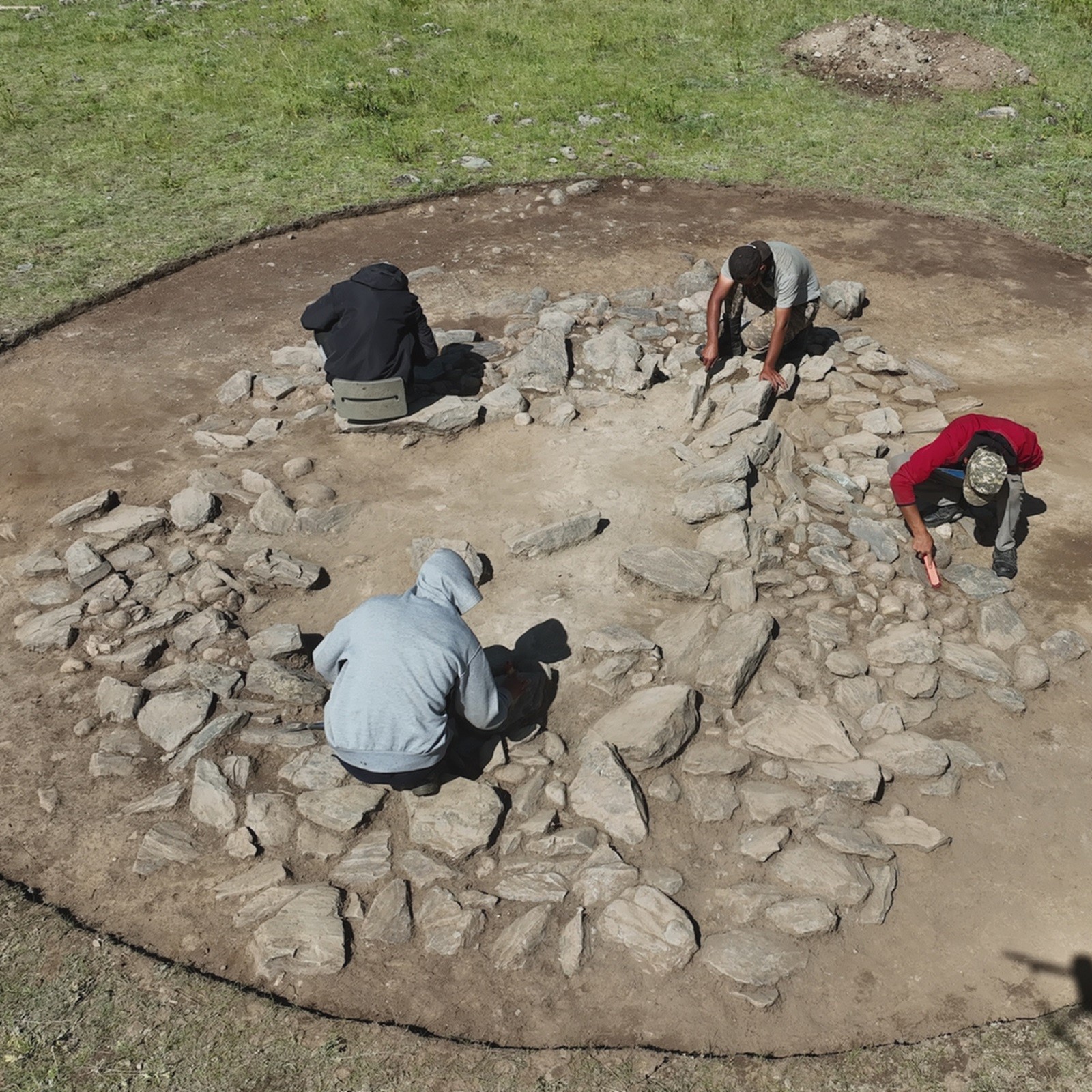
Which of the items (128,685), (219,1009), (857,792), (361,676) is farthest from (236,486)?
(857,792)

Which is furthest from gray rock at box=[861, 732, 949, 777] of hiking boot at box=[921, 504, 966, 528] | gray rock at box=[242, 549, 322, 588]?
gray rock at box=[242, 549, 322, 588]

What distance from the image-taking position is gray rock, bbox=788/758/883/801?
535 cm

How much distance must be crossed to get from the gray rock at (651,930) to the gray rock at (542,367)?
16.0 ft

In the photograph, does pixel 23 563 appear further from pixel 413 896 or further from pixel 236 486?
pixel 413 896

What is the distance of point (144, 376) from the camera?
926 cm

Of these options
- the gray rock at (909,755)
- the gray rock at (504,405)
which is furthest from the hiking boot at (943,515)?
the gray rock at (504,405)

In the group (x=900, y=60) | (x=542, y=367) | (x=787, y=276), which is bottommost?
(x=542, y=367)

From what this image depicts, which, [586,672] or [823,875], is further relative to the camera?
[586,672]

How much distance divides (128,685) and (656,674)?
10.7ft

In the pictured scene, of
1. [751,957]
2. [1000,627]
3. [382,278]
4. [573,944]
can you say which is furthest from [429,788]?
[382,278]

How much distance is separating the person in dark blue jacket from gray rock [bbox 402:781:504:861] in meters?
3.90

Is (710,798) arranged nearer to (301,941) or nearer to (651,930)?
(651,930)

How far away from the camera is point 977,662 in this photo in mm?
6121

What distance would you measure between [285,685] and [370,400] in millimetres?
2939
